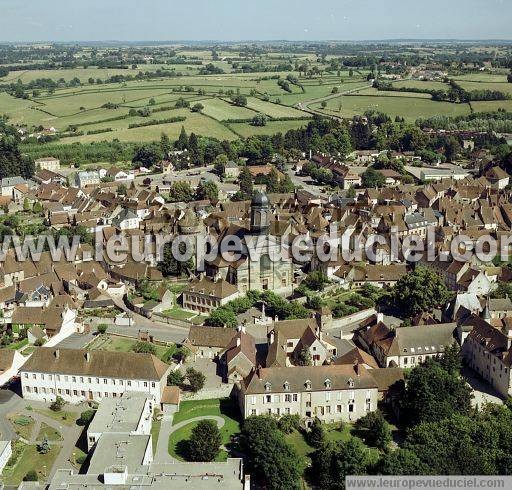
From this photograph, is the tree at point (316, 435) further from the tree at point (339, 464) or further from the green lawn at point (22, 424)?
the green lawn at point (22, 424)

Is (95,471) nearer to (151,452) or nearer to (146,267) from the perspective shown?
(151,452)

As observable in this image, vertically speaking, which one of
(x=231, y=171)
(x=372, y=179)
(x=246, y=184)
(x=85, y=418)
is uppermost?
(x=372, y=179)

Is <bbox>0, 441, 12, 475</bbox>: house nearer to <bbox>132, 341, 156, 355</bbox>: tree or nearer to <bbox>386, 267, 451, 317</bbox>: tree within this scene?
<bbox>132, 341, 156, 355</bbox>: tree

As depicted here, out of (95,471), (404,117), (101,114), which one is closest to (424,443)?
(95,471)

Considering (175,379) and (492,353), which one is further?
(492,353)

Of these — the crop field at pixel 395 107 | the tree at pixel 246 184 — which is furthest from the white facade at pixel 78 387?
the crop field at pixel 395 107

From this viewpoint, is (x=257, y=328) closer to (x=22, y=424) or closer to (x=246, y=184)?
(x=22, y=424)

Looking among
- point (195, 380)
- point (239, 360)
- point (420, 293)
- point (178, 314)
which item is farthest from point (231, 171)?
point (195, 380)
